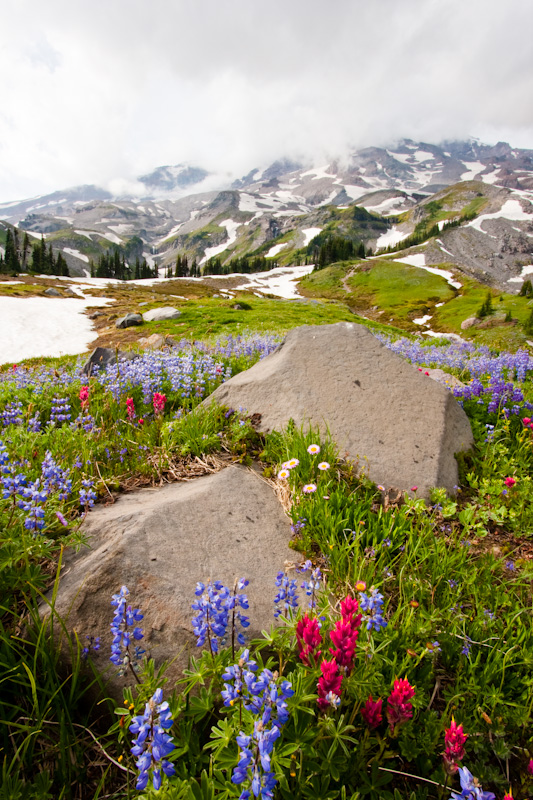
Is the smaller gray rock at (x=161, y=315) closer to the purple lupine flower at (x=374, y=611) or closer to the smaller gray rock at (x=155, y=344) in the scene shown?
the smaller gray rock at (x=155, y=344)

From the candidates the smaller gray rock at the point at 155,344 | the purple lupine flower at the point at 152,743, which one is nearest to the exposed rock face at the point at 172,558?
the purple lupine flower at the point at 152,743

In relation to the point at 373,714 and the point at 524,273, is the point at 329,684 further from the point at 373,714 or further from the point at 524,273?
the point at 524,273

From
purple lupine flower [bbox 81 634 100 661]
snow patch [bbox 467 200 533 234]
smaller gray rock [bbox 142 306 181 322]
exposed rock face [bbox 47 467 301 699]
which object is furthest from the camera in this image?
snow patch [bbox 467 200 533 234]

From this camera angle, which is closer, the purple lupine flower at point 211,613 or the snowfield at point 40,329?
the purple lupine flower at point 211,613

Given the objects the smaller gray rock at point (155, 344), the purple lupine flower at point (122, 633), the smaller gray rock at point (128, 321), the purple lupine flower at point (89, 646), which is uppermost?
the smaller gray rock at point (128, 321)

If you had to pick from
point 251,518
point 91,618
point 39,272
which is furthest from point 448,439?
point 39,272

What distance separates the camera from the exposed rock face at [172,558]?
7.91ft

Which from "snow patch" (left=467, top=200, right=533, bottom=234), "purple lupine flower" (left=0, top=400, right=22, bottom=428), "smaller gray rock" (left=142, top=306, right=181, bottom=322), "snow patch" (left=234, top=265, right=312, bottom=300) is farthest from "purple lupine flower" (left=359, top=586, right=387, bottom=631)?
"snow patch" (left=467, top=200, right=533, bottom=234)

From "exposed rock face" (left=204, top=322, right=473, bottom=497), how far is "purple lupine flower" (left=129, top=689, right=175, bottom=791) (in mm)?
3336

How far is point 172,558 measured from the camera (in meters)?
2.86

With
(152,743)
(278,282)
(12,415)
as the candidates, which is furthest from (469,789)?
(278,282)

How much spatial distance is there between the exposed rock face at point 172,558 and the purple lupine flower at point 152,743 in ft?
3.30

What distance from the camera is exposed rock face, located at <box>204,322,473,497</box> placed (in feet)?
14.7

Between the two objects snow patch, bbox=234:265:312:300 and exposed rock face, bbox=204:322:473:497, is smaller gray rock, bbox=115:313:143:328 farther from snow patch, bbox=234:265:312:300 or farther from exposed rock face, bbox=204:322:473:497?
snow patch, bbox=234:265:312:300
